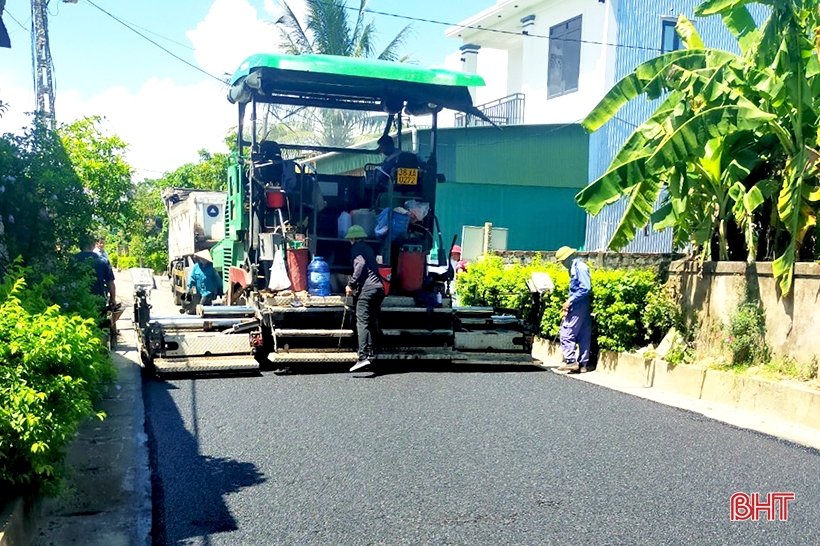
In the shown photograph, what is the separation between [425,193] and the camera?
927 cm

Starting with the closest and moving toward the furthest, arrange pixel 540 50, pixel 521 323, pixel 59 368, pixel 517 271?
pixel 59 368 → pixel 521 323 → pixel 517 271 → pixel 540 50

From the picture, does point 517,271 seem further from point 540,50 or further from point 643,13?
point 540,50

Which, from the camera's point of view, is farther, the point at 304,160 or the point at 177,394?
the point at 304,160

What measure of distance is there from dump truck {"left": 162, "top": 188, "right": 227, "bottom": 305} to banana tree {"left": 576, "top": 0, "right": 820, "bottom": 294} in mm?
9902

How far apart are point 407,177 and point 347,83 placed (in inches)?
50.4

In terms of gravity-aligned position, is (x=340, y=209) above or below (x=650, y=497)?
above

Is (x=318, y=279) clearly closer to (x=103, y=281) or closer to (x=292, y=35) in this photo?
(x=103, y=281)

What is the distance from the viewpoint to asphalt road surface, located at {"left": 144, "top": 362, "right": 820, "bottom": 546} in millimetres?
4066

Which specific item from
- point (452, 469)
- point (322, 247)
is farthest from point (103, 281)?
point (452, 469)

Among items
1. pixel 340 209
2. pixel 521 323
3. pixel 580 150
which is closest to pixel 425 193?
pixel 340 209

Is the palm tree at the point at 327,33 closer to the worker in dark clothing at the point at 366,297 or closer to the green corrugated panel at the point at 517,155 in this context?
the green corrugated panel at the point at 517,155

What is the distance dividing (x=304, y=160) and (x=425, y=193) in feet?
5.08

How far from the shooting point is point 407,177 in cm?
905


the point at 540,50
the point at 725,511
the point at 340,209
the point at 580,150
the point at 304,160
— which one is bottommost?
the point at 725,511
